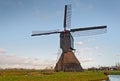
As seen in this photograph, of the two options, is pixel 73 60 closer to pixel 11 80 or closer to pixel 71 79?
pixel 71 79

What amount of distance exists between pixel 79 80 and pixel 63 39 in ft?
59.6

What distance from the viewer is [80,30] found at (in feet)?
177

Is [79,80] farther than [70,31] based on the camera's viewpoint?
No

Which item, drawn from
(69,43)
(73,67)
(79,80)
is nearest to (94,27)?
(69,43)

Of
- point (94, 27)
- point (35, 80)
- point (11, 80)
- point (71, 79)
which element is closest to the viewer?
point (11, 80)

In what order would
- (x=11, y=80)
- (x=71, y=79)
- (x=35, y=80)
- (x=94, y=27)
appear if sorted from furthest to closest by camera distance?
(x=94, y=27) < (x=71, y=79) < (x=35, y=80) < (x=11, y=80)

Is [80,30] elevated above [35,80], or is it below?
above

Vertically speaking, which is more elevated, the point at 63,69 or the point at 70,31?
the point at 70,31

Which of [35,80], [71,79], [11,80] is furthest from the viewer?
[71,79]

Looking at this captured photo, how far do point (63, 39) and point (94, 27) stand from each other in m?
7.36

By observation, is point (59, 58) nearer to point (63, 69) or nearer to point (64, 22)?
point (63, 69)

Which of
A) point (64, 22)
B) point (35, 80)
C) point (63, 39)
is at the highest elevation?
point (64, 22)

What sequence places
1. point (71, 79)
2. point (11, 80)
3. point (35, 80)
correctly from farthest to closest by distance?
point (71, 79) < point (35, 80) < point (11, 80)

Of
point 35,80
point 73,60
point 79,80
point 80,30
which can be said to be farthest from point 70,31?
point 35,80
